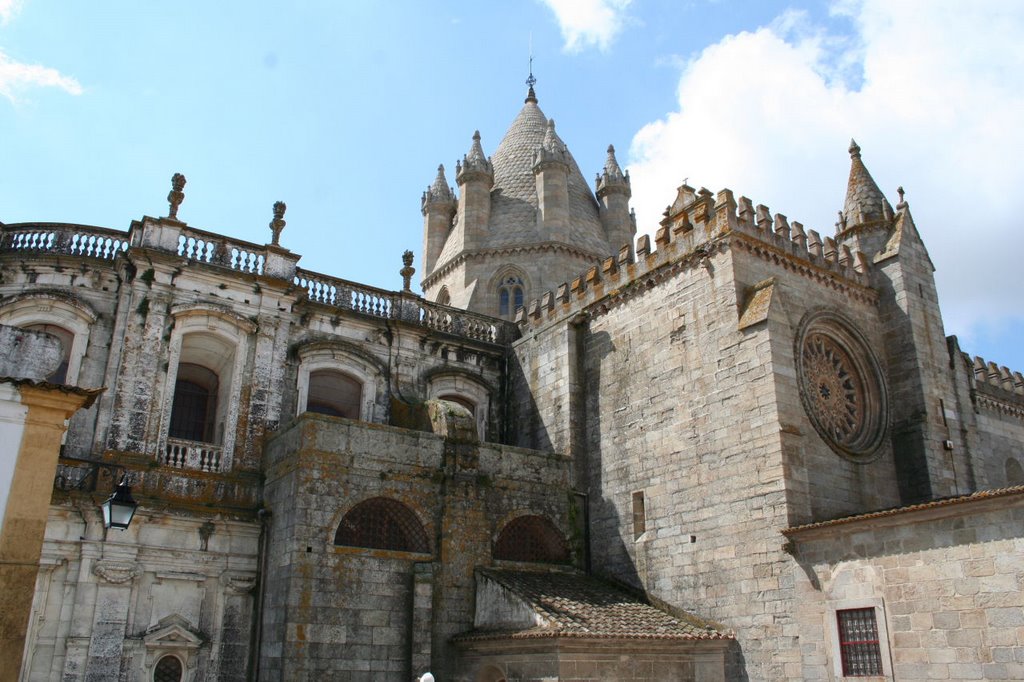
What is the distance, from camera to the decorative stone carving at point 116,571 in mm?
15188

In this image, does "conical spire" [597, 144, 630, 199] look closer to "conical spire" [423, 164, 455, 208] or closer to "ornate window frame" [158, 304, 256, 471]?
"conical spire" [423, 164, 455, 208]

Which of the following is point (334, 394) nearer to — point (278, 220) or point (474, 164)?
point (278, 220)

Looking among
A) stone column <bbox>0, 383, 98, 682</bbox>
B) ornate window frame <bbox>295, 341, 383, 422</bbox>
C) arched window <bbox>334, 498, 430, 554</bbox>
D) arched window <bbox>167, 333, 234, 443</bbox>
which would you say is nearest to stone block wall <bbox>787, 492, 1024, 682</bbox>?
arched window <bbox>334, 498, 430, 554</bbox>

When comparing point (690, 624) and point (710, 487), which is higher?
point (710, 487)

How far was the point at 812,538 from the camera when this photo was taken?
546 inches

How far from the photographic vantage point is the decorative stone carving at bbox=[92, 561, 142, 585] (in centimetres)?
1519

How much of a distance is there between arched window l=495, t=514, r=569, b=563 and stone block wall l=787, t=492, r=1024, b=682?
223 inches

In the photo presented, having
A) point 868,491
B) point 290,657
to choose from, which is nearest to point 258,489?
point 290,657

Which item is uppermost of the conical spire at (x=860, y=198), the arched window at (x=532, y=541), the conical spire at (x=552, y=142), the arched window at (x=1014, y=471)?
the conical spire at (x=552, y=142)

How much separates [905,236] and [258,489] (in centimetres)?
1575

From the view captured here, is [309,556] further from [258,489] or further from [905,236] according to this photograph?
[905,236]

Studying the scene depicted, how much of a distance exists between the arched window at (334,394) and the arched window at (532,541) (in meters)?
5.00

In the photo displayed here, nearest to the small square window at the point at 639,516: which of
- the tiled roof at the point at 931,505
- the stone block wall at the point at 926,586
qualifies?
the tiled roof at the point at 931,505

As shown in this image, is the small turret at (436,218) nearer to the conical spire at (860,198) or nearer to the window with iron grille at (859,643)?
the conical spire at (860,198)
